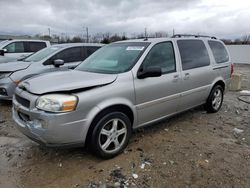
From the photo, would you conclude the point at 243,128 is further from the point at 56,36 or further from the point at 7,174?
the point at 56,36

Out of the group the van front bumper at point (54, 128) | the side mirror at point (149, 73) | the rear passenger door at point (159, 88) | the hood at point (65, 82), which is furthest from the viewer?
the rear passenger door at point (159, 88)

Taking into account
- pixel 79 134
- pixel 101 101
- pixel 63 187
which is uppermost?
pixel 101 101

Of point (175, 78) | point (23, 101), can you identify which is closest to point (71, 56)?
point (175, 78)

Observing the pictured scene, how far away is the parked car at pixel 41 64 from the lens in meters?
6.04

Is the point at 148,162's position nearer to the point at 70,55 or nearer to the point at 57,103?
the point at 57,103

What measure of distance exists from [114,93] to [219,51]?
11.1 ft

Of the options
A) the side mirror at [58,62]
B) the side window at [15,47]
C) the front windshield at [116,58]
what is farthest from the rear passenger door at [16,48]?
the front windshield at [116,58]

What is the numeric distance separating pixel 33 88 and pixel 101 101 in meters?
0.90

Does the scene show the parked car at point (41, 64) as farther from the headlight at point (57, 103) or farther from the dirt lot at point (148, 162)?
the headlight at point (57, 103)

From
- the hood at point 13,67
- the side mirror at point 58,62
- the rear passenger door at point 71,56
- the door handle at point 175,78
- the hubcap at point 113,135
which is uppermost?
the rear passenger door at point 71,56

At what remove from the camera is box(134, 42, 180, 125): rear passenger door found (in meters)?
3.78

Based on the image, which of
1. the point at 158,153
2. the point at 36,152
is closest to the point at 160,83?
the point at 158,153

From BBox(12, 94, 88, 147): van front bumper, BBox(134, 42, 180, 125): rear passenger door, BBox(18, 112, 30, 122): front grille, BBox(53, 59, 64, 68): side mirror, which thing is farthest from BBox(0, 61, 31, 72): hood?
BBox(134, 42, 180, 125): rear passenger door

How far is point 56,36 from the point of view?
30.5 metres
